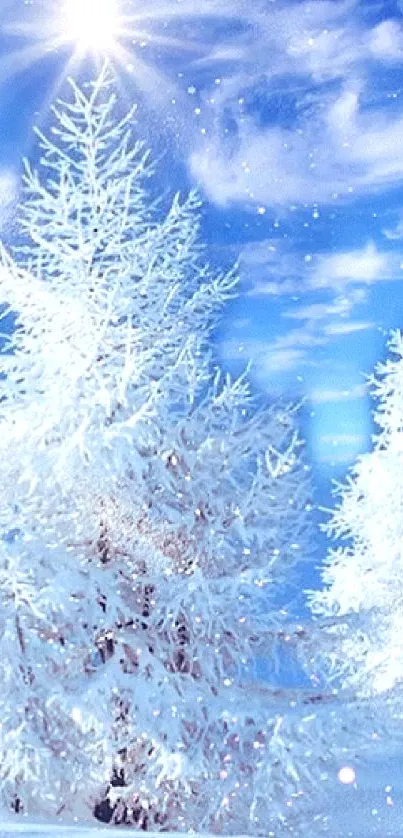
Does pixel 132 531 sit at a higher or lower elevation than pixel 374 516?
lower

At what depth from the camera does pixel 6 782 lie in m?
7.33

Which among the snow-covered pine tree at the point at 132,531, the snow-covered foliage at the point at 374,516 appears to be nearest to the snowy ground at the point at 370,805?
the snow-covered pine tree at the point at 132,531

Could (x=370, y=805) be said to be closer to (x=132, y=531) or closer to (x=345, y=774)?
(x=345, y=774)

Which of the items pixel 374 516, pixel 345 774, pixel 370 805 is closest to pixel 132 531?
pixel 345 774

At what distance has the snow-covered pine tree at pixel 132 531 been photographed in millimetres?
7391

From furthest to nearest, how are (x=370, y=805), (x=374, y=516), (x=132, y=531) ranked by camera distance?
(x=374, y=516)
(x=370, y=805)
(x=132, y=531)

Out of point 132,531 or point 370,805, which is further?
point 370,805

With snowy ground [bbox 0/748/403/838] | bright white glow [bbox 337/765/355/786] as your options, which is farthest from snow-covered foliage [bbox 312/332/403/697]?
bright white glow [bbox 337/765/355/786]

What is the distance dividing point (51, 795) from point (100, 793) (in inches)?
26.3

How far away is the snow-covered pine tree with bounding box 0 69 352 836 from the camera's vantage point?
739 centimetres

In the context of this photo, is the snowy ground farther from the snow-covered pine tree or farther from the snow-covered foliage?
the snow-covered foliage

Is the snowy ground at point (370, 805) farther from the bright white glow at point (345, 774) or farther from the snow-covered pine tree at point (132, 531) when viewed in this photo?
the snow-covered pine tree at point (132, 531)

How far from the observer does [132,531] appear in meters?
7.77

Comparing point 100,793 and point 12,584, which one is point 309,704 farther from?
point 12,584
